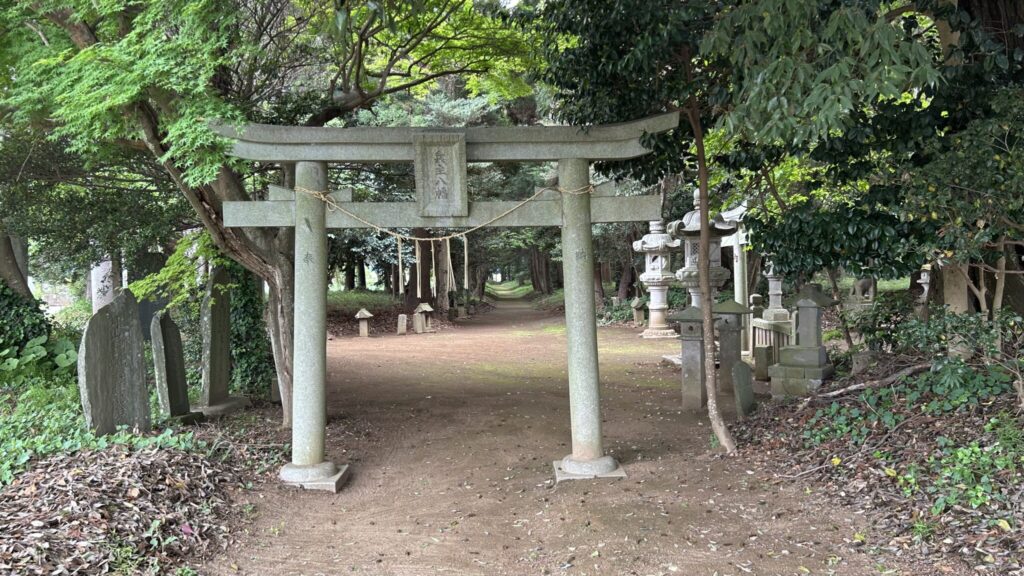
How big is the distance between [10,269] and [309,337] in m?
8.86

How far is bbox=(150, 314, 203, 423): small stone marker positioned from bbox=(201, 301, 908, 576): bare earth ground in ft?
5.95

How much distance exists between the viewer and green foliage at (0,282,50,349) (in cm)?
1044

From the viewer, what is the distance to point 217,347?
8945 mm

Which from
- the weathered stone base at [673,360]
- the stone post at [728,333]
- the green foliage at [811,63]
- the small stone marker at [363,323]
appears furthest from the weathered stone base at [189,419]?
the small stone marker at [363,323]

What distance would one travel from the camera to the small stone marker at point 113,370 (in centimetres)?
617

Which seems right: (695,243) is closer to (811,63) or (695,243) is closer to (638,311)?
(638,311)

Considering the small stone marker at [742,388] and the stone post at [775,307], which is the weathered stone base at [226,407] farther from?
the stone post at [775,307]

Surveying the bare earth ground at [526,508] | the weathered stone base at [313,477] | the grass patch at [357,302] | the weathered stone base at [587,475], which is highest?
the grass patch at [357,302]

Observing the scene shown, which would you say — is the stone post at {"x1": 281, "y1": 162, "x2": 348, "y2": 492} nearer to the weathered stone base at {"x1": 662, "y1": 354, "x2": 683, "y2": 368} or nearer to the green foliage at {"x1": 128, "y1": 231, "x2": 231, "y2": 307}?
the green foliage at {"x1": 128, "y1": 231, "x2": 231, "y2": 307}

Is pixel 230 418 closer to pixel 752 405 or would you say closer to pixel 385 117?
pixel 752 405

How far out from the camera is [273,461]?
6.84 m

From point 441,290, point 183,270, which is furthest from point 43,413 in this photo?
point 441,290

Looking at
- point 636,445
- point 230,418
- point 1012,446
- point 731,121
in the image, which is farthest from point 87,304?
point 1012,446

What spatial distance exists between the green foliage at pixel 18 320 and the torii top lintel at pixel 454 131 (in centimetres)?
692
